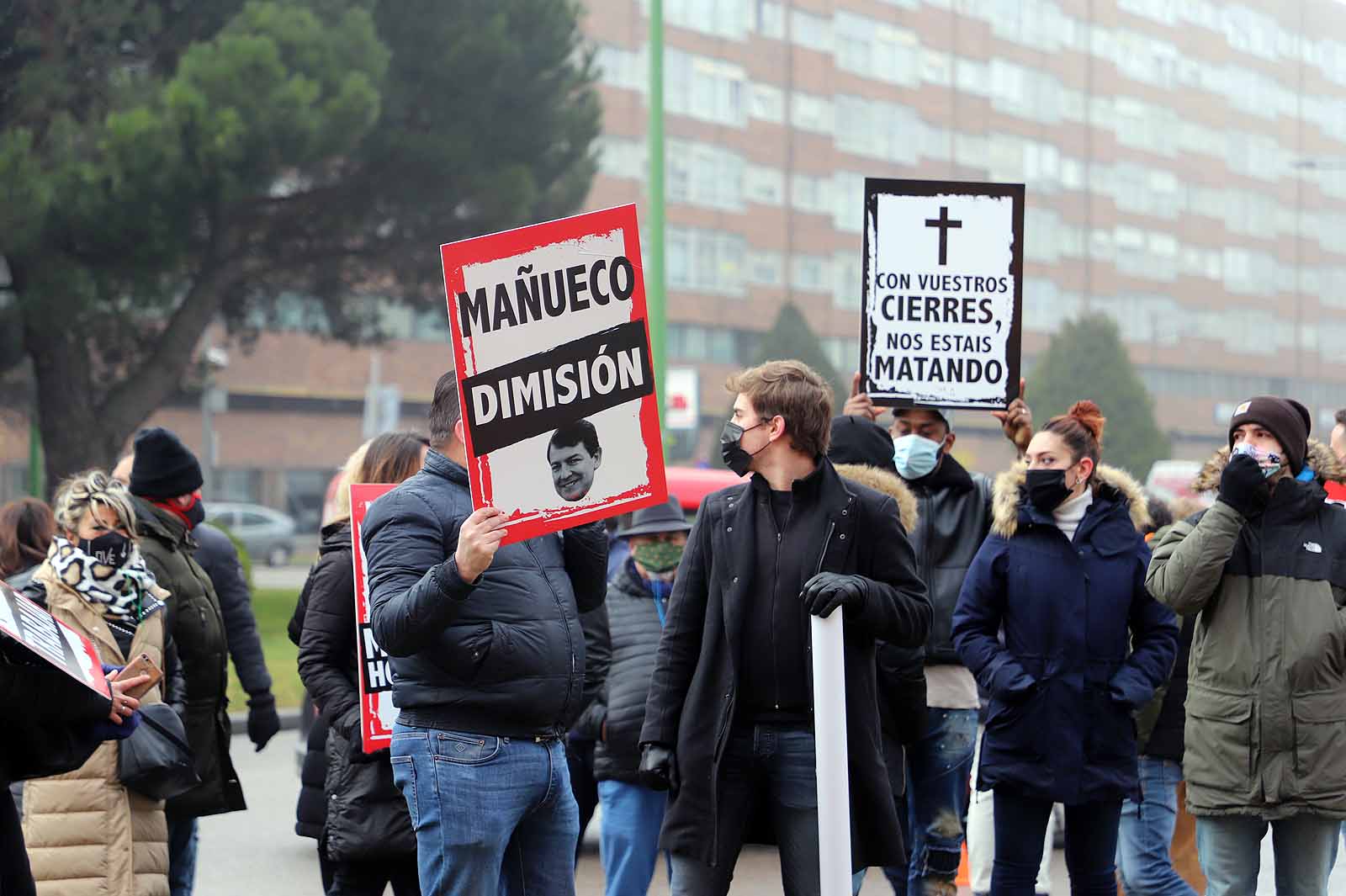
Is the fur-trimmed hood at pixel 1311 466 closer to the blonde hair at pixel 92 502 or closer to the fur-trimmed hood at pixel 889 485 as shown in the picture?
the fur-trimmed hood at pixel 889 485

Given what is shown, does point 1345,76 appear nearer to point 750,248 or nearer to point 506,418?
point 750,248

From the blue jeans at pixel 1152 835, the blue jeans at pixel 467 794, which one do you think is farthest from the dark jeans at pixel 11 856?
the blue jeans at pixel 1152 835

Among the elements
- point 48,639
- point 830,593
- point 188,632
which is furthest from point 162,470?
point 830,593

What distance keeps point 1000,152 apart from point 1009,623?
231 feet

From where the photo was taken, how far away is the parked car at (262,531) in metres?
46.7

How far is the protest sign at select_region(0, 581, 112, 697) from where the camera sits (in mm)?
3687

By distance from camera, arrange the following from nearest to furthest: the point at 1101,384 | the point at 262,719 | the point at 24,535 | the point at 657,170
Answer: the point at 262,719, the point at 24,535, the point at 657,170, the point at 1101,384

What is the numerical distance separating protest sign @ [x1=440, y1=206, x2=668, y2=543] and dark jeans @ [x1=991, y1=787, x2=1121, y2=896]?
70.4 inches

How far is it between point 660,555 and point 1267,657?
2135mm

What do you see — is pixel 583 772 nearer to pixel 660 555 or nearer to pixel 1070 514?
pixel 660 555

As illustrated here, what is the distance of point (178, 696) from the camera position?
234 inches

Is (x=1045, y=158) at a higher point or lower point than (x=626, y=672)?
higher

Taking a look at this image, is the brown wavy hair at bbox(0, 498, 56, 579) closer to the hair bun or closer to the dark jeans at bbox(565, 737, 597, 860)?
the dark jeans at bbox(565, 737, 597, 860)

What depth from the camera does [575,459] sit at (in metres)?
4.23
